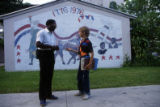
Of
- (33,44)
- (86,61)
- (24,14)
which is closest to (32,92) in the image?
(86,61)

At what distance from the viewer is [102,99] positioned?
397 centimetres

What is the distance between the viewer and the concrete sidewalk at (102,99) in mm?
3635

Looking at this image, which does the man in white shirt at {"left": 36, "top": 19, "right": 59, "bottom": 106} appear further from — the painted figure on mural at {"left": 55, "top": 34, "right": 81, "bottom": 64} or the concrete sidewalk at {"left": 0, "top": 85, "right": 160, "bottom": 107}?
the painted figure on mural at {"left": 55, "top": 34, "right": 81, "bottom": 64}

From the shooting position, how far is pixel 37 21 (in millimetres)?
10250

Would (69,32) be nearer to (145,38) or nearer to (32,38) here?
(32,38)

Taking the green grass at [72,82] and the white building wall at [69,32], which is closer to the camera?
the green grass at [72,82]

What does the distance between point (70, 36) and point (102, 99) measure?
690cm

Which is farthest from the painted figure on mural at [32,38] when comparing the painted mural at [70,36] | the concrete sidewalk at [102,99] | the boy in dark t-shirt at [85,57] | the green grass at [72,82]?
the boy in dark t-shirt at [85,57]

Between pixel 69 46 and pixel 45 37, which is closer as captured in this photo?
pixel 45 37

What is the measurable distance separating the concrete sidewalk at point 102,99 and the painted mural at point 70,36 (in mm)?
5708

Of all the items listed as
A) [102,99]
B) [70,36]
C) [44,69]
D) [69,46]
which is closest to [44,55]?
[44,69]

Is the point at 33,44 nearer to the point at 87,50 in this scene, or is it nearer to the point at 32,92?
the point at 32,92

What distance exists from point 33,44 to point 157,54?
25.0 ft

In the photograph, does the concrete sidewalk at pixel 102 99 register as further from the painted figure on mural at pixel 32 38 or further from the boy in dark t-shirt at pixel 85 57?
the painted figure on mural at pixel 32 38
